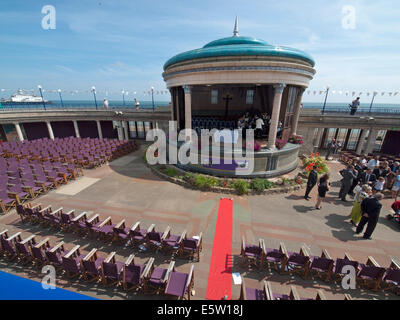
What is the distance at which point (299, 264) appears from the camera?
5938 mm

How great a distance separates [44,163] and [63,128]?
16882mm

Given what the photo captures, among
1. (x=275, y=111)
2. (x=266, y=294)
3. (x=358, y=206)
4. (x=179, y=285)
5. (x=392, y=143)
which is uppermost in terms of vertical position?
(x=275, y=111)

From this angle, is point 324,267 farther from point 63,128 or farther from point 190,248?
point 63,128

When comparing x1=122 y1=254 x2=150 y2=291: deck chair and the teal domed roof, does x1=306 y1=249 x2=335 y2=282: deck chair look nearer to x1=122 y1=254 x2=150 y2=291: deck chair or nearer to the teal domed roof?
x1=122 y1=254 x2=150 y2=291: deck chair

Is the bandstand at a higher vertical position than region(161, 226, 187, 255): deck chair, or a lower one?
higher

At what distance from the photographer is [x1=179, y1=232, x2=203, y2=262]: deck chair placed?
6.56 metres

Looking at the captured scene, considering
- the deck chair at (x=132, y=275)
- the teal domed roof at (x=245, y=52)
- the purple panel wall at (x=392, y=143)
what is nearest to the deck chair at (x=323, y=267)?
the deck chair at (x=132, y=275)

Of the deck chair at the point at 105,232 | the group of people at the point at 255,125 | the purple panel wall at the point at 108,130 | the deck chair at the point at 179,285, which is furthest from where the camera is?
the purple panel wall at the point at 108,130

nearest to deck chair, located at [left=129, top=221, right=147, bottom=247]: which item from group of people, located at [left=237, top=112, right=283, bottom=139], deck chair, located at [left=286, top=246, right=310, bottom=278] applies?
deck chair, located at [left=286, top=246, right=310, bottom=278]

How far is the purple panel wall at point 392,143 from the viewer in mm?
22219

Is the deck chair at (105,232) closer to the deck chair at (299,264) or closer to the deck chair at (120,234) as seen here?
the deck chair at (120,234)

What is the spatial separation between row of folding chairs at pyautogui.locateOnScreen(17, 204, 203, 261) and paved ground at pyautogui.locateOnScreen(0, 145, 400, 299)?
308mm

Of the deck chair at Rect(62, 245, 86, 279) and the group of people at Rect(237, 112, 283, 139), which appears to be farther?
the group of people at Rect(237, 112, 283, 139)

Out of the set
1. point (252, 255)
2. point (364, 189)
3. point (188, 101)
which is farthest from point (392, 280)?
point (188, 101)
